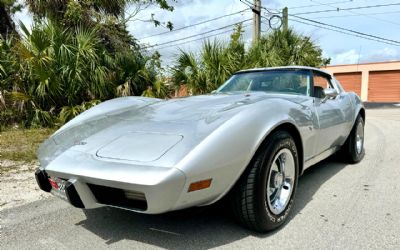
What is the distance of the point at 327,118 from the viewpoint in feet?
12.9

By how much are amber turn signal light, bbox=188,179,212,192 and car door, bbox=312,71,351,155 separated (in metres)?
1.65

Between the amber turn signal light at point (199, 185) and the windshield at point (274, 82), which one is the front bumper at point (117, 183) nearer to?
the amber turn signal light at point (199, 185)

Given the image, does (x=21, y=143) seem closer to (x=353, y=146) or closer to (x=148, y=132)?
(x=148, y=132)

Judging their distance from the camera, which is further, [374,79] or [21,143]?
[374,79]

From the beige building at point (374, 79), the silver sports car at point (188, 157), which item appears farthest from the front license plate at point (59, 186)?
the beige building at point (374, 79)

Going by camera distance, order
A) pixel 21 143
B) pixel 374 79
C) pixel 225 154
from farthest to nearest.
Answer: pixel 374 79 < pixel 21 143 < pixel 225 154

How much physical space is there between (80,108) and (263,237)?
6083 mm

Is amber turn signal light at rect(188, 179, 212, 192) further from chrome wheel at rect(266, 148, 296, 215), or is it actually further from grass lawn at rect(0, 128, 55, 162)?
grass lawn at rect(0, 128, 55, 162)

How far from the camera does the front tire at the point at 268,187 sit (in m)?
2.66

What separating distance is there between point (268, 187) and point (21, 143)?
4.95 m

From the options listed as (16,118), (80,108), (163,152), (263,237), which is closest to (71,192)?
(163,152)

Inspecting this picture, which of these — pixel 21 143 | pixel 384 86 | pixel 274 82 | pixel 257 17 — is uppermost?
pixel 257 17

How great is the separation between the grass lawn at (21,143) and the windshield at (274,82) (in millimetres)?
3049

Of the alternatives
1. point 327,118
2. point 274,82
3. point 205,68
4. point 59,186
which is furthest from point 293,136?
point 205,68
